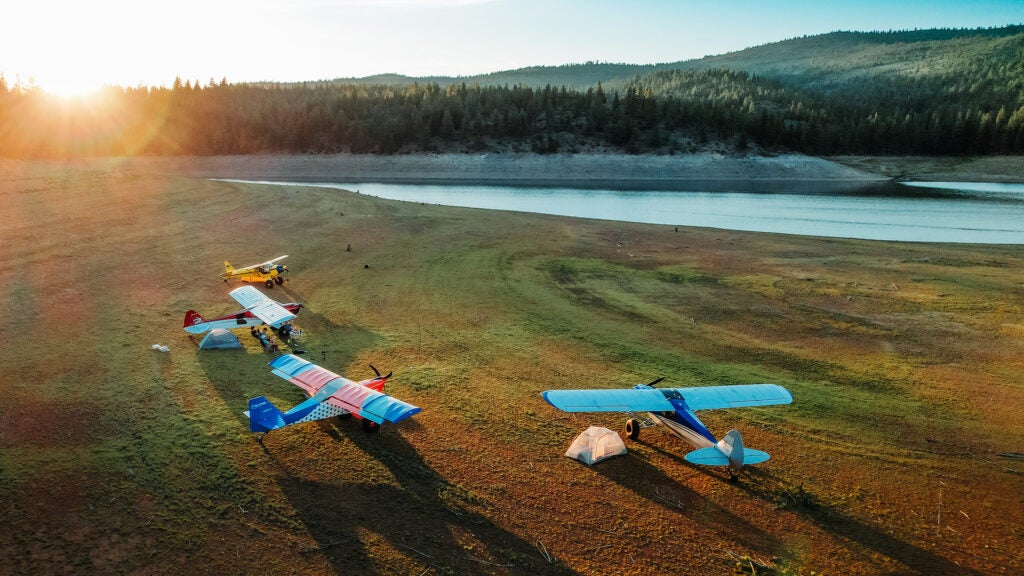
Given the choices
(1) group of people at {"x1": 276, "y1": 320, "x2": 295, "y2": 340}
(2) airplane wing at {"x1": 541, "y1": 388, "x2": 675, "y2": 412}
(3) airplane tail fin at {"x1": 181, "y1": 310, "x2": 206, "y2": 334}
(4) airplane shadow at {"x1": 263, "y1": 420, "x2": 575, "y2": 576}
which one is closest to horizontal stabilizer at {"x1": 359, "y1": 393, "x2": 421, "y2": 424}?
(4) airplane shadow at {"x1": 263, "y1": 420, "x2": 575, "y2": 576}

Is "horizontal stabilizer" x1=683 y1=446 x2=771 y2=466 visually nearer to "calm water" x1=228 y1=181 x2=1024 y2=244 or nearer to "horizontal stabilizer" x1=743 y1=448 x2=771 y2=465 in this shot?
"horizontal stabilizer" x1=743 y1=448 x2=771 y2=465

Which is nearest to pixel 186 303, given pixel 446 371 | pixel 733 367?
pixel 446 371

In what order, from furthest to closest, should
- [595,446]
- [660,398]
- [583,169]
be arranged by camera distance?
[583,169] < [660,398] < [595,446]

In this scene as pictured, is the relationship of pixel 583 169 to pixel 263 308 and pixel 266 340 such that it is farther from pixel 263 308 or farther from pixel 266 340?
pixel 266 340

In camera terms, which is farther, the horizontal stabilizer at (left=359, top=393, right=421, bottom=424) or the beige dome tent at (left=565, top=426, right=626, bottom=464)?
the beige dome tent at (left=565, top=426, right=626, bottom=464)

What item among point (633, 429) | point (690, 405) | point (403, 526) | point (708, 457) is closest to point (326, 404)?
point (403, 526)

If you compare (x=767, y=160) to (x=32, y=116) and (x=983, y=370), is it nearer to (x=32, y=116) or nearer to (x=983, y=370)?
(x=983, y=370)
